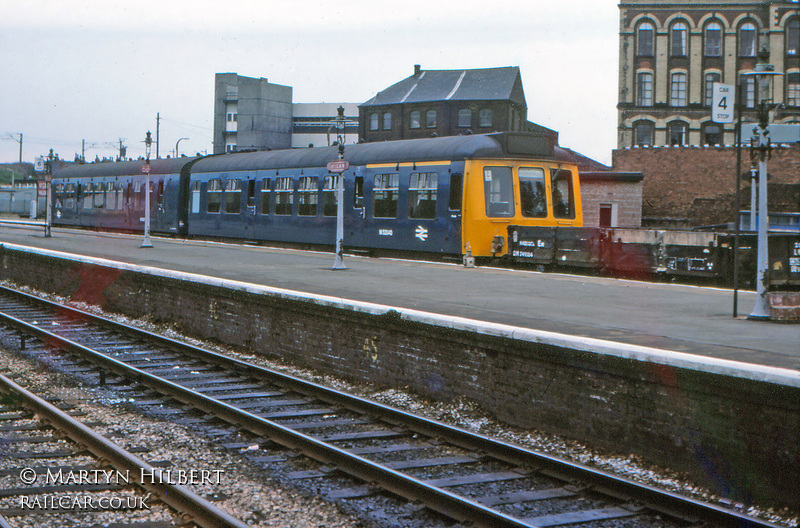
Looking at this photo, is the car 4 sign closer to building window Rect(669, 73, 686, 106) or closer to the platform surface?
the platform surface

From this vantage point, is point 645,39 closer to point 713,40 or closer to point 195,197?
point 713,40

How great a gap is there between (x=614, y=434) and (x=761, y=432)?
1.41 metres

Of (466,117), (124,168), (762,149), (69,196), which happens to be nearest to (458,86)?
(466,117)

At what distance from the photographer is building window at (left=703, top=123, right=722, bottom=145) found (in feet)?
187

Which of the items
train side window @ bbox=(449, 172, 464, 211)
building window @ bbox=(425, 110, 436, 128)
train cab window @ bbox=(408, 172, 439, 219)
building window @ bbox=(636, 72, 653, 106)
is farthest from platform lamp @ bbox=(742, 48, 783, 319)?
building window @ bbox=(425, 110, 436, 128)

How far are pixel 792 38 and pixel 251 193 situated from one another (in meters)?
41.7

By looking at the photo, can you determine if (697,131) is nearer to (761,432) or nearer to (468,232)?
(468,232)

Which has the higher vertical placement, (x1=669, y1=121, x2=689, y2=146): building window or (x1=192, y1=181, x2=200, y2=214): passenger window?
(x1=669, y1=121, x2=689, y2=146): building window

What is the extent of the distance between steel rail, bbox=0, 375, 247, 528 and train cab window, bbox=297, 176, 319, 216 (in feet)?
58.5

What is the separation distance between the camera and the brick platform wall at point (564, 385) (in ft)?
19.9

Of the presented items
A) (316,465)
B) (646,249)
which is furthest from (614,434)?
(646,249)

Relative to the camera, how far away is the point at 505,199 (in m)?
21.2

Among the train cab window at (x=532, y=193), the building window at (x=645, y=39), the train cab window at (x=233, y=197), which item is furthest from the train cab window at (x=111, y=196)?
the building window at (x=645, y=39)

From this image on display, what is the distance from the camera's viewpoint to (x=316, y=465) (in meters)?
6.89
